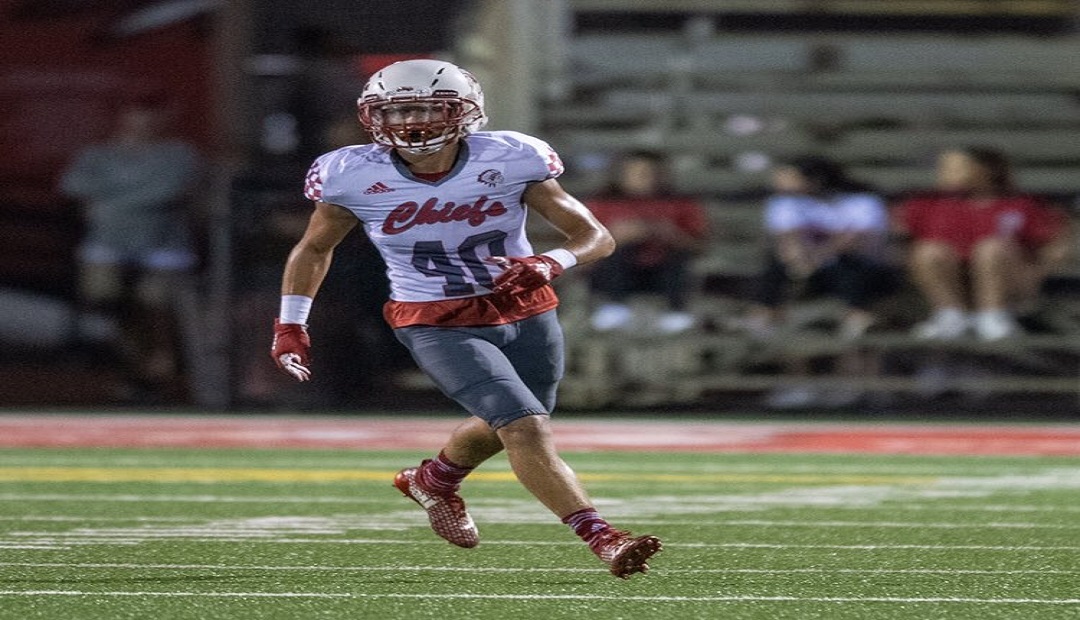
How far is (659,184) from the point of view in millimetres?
12156

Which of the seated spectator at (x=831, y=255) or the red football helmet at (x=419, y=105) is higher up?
the red football helmet at (x=419, y=105)

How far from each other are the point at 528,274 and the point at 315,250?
748 mm

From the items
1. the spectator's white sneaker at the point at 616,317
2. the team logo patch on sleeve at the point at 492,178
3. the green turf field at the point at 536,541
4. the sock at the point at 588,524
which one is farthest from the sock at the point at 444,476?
the spectator's white sneaker at the point at 616,317

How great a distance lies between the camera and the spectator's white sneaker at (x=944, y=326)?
12000 mm

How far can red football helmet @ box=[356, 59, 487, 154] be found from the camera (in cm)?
554

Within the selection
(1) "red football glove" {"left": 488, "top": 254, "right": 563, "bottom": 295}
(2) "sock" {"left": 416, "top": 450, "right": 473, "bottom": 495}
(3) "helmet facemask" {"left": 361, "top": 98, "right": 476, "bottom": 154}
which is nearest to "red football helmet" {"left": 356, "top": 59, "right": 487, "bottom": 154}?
(3) "helmet facemask" {"left": 361, "top": 98, "right": 476, "bottom": 154}

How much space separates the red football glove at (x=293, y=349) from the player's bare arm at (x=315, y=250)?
4.1 inches

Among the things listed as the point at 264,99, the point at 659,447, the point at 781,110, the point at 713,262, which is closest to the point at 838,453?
the point at 659,447

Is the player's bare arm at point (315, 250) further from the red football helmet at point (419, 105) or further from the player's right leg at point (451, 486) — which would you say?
the player's right leg at point (451, 486)

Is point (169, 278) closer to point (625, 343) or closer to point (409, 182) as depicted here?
point (625, 343)

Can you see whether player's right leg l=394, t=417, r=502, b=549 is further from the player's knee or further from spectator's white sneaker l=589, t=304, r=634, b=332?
spectator's white sneaker l=589, t=304, r=634, b=332

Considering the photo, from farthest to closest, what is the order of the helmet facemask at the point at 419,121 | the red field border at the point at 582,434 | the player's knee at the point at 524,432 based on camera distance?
1. the red field border at the point at 582,434
2. the helmet facemask at the point at 419,121
3. the player's knee at the point at 524,432

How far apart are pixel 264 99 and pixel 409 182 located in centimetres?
696

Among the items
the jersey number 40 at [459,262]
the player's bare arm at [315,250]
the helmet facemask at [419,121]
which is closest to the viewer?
the helmet facemask at [419,121]
